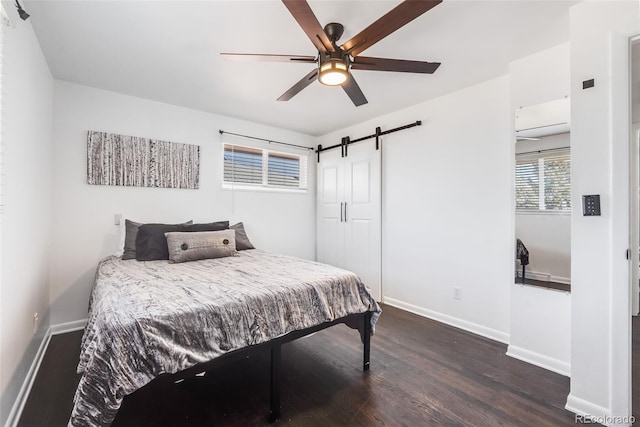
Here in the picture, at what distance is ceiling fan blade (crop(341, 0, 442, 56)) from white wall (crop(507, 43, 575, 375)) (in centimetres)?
152

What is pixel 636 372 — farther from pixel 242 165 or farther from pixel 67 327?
pixel 67 327

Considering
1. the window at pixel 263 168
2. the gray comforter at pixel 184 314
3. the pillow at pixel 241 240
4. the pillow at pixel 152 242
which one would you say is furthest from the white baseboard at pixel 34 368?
the window at pixel 263 168

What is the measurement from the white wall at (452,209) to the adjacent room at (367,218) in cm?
2

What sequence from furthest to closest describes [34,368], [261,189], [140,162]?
[261,189] → [140,162] → [34,368]

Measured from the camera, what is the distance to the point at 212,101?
335cm

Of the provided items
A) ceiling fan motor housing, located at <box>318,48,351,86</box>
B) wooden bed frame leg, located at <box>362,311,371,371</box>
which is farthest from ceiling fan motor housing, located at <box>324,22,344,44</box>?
wooden bed frame leg, located at <box>362,311,371,371</box>

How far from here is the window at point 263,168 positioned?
3982 millimetres

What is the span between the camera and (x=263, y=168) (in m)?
4.29

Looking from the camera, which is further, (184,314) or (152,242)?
(152,242)

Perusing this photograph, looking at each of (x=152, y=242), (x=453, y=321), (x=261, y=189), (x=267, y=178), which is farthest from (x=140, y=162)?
(x=453, y=321)

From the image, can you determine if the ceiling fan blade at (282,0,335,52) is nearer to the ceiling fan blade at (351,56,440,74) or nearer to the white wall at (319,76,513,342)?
the ceiling fan blade at (351,56,440,74)

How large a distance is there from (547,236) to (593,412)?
1.15 metres

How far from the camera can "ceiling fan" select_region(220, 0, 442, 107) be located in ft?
4.65

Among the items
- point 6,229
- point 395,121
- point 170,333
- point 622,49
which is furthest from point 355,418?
point 395,121
